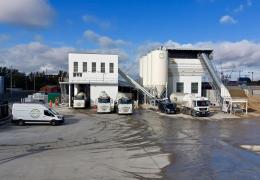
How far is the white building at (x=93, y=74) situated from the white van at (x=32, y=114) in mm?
27908

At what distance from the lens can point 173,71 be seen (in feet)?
227

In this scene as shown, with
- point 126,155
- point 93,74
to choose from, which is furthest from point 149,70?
point 126,155

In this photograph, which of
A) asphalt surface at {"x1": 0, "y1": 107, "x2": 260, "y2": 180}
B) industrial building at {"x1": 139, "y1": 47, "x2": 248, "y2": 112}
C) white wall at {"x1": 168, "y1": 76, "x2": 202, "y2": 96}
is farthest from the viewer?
white wall at {"x1": 168, "y1": 76, "x2": 202, "y2": 96}

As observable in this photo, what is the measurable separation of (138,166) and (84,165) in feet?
7.78

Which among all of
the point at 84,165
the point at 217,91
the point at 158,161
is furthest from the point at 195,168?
the point at 217,91

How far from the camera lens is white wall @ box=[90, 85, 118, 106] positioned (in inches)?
2447

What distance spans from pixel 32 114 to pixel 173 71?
131 feet

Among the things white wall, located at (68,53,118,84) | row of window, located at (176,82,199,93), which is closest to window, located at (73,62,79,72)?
white wall, located at (68,53,118,84)

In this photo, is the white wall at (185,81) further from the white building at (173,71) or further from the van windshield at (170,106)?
the van windshield at (170,106)

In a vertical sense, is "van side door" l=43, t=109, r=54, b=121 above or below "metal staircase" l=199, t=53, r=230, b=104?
below

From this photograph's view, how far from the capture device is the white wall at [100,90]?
204 ft

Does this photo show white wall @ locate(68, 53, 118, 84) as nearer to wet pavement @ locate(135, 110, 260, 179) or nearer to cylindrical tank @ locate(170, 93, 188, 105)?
cylindrical tank @ locate(170, 93, 188, 105)

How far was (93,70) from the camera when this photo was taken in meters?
63.7

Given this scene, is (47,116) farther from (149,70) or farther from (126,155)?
(149,70)
